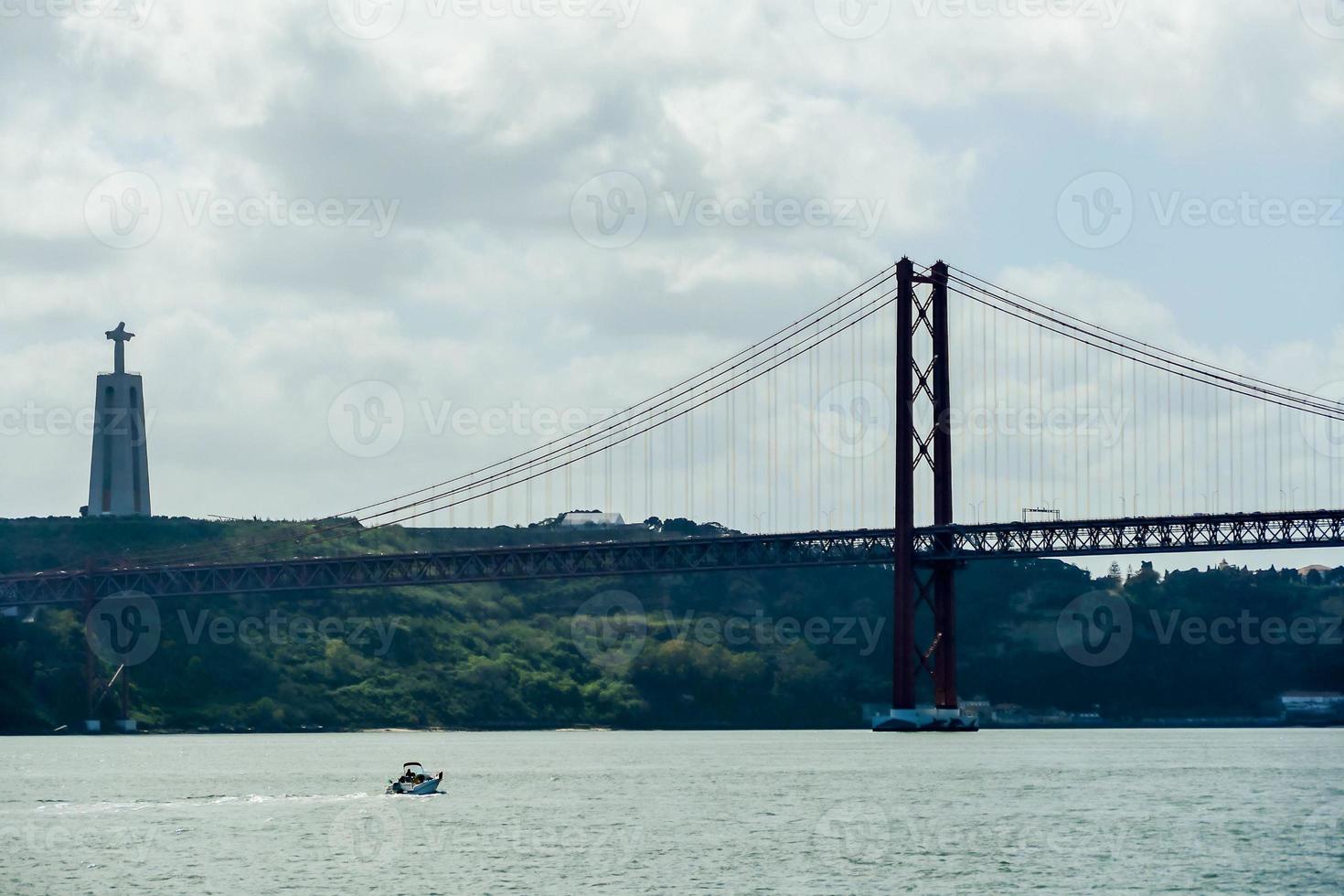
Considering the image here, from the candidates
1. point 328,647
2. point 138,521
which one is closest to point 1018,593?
point 328,647

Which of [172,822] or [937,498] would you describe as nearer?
[172,822]

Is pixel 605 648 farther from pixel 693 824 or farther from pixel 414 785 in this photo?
pixel 693 824

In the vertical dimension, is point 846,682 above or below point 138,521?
below

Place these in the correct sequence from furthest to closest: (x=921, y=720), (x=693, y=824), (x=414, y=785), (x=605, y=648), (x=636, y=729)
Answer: (x=605, y=648) → (x=636, y=729) → (x=921, y=720) → (x=414, y=785) → (x=693, y=824)

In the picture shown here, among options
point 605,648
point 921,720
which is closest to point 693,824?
point 921,720

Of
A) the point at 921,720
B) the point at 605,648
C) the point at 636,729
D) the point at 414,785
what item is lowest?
the point at 636,729

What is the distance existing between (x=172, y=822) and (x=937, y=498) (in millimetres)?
54925

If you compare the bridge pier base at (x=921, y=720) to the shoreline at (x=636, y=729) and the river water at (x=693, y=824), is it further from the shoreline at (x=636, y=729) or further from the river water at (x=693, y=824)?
the shoreline at (x=636, y=729)

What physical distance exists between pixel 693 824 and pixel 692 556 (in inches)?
2435

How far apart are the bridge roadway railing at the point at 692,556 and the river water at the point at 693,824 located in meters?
11.6

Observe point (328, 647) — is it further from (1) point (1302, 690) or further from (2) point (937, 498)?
(1) point (1302, 690)

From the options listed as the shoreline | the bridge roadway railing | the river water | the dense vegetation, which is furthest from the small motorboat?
the dense vegetation

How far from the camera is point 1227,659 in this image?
596ft

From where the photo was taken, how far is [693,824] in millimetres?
58250
